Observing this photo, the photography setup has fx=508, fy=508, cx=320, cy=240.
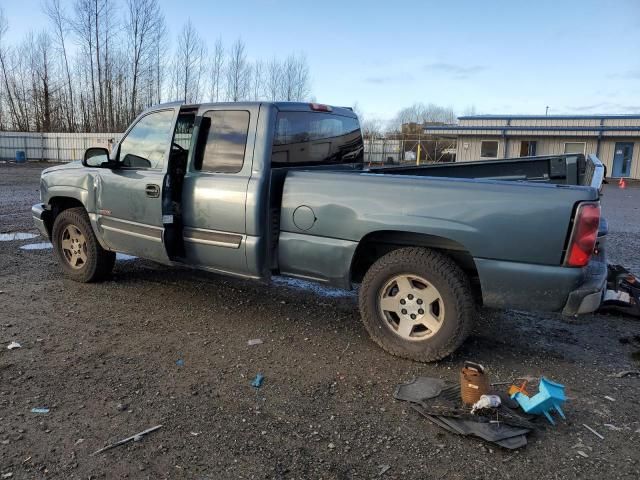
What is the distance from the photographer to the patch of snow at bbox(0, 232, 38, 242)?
8477mm

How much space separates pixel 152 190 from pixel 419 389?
318cm

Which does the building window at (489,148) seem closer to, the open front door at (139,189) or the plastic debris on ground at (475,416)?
the open front door at (139,189)

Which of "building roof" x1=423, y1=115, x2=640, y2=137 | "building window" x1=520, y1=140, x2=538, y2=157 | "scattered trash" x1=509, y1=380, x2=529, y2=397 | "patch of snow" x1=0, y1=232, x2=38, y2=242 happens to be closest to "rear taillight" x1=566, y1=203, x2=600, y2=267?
"scattered trash" x1=509, y1=380, x2=529, y2=397

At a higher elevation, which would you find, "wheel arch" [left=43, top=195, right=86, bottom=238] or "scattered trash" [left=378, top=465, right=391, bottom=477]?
"wheel arch" [left=43, top=195, right=86, bottom=238]

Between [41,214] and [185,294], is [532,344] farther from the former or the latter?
[41,214]

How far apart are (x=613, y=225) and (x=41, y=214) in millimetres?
11647

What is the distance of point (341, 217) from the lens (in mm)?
4152

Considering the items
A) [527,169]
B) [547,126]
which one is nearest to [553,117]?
[547,126]

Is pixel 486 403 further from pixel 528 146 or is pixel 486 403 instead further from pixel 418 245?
pixel 528 146

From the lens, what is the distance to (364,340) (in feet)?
15.0

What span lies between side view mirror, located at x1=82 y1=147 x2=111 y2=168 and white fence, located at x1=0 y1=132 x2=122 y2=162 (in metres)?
33.8

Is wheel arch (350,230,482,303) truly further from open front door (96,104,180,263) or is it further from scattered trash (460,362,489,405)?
open front door (96,104,180,263)

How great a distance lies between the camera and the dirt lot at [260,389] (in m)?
2.78

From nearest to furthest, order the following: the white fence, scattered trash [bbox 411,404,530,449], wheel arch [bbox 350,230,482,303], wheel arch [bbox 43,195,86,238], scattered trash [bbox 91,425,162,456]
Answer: scattered trash [bbox 91,425,162,456] < scattered trash [bbox 411,404,530,449] < wheel arch [bbox 350,230,482,303] < wheel arch [bbox 43,195,86,238] < the white fence
